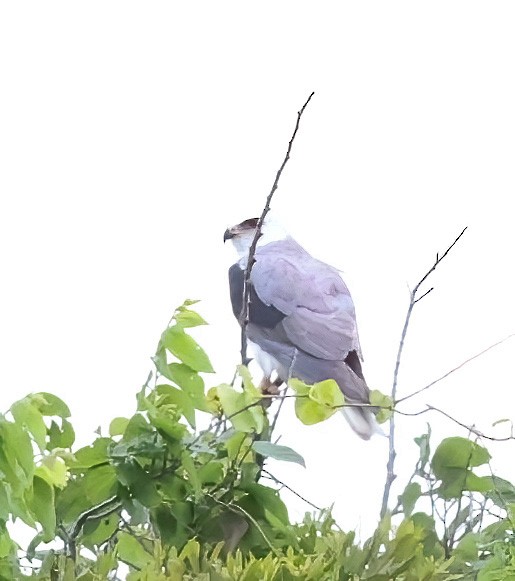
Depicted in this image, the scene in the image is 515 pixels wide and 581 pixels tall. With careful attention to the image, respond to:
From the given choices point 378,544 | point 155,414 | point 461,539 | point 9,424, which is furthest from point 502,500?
point 9,424

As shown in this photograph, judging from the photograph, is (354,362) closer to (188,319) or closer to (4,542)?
(188,319)

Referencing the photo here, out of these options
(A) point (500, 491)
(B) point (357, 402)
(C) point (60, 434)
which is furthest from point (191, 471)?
(B) point (357, 402)

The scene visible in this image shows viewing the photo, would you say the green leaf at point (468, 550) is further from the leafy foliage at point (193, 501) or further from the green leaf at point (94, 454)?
the green leaf at point (94, 454)

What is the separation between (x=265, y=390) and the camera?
3.61 ft

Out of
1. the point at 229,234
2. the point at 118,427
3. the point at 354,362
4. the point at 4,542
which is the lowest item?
the point at 4,542

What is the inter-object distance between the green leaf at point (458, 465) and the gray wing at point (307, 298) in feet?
1.38

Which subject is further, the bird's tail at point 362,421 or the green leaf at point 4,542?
the bird's tail at point 362,421

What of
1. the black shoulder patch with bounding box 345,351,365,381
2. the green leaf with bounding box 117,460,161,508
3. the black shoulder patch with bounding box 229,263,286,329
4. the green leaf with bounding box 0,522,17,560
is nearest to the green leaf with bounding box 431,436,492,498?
the green leaf with bounding box 117,460,161,508

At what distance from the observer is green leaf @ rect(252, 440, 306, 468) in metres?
0.53

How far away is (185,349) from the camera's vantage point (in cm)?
57

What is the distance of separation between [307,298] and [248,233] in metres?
0.13

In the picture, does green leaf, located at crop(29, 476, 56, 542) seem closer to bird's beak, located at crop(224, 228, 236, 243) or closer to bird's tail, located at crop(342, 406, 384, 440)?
bird's tail, located at crop(342, 406, 384, 440)

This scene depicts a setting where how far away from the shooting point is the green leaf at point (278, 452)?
20.7 inches

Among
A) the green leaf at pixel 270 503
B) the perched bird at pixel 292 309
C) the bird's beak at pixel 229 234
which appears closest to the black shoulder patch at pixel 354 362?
the perched bird at pixel 292 309
